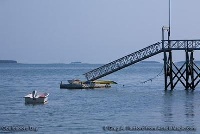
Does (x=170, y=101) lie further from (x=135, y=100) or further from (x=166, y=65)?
(x=166, y=65)

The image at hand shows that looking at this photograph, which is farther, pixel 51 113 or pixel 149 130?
pixel 51 113

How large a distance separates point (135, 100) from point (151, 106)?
8.09 m

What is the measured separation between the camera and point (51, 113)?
170 ft

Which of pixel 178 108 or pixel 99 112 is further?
pixel 178 108

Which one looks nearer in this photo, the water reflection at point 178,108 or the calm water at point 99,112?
the calm water at point 99,112

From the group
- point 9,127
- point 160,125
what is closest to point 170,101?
point 160,125

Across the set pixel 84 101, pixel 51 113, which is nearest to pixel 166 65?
pixel 84 101

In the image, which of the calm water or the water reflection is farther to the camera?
the water reflection

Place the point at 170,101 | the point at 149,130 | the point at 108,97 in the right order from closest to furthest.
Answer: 1. the point at 149,130
2. the point at 170,101
3. the point at 108,97

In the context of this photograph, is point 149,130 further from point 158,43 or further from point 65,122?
point 158,43

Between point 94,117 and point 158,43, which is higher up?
point 158,43

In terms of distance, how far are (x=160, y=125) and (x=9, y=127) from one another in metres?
9.75

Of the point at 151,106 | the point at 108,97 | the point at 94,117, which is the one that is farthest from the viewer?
the point at 108,97

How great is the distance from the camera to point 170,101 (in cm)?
6275
